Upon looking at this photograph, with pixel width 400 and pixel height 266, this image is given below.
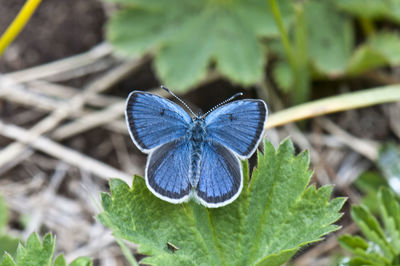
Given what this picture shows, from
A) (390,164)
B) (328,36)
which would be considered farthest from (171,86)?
(390,164)

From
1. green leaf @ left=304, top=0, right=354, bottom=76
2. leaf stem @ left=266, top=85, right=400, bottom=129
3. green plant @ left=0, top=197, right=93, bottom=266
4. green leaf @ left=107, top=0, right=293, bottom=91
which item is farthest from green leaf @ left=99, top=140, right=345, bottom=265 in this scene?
green leaf @ left=304, top=0, right=354, bottom=76

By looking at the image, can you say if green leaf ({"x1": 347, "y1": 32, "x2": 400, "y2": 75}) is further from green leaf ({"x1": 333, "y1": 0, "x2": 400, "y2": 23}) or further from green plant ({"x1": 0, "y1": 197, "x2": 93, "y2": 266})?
green plant ({"x1": 0, "y1": 197, "x2": 93, "y2": 266})

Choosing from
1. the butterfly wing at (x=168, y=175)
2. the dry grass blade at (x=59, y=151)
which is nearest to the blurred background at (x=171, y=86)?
the dry grass blade at (x=59, y=151)

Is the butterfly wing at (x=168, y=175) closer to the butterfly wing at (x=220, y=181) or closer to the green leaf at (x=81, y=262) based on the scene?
the butterfly wing at (x=220, y=181)

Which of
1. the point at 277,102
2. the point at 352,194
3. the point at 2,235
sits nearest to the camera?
the point at 2,235

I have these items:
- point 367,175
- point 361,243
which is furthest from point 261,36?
point 361,243

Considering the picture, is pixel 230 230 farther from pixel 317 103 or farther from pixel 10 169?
pixel 10 169
